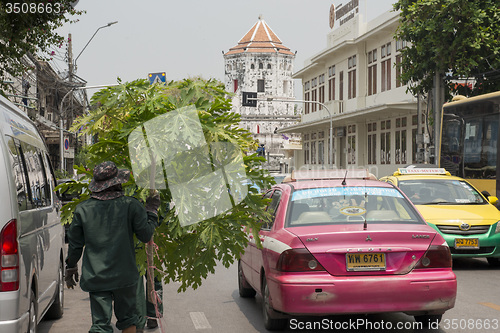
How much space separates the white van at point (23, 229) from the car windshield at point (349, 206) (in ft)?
7.93

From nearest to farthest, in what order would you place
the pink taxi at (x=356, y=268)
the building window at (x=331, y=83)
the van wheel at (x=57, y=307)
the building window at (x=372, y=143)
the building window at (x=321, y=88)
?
the pink taxi at (x=356, y=268) → the van wheel at (x=57, y=307) → the building window at (x=372, y=143) → the building window at (x=331, y=83) → the building window at (x=321, y=88)

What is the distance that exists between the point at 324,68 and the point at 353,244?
165 feet

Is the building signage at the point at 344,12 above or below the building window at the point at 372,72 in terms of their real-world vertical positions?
above

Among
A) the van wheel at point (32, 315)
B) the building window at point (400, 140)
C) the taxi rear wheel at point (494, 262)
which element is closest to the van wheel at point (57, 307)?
the van wheel at point (32, 315)

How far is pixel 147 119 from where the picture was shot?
18.7 feet

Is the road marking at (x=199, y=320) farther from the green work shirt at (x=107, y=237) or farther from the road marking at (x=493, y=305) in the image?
the road marking at (x=493, y=305)

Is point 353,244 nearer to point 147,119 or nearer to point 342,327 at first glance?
point 342,327

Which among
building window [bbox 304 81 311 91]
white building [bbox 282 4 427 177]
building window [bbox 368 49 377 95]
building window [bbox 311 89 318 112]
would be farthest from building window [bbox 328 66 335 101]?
building window [bbox 368 49 377 95]

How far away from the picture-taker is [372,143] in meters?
46.6

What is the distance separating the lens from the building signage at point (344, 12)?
48.0 metres

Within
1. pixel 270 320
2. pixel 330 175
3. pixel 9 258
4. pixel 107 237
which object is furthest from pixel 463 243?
pixel 9 258

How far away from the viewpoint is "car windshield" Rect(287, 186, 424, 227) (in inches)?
283

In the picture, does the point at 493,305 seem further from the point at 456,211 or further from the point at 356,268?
the point at 456,211

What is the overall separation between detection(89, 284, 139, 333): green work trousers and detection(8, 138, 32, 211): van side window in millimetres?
A: 879
